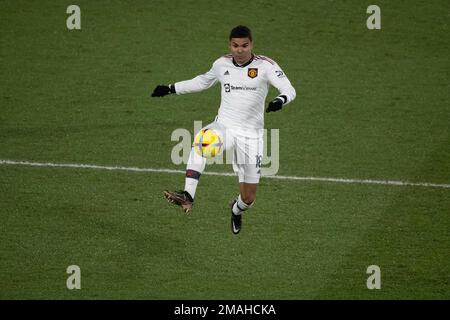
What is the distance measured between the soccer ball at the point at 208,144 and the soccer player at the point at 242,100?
13 centimetres

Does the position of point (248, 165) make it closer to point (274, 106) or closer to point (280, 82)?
point (280, 82)

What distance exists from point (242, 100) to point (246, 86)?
17cm

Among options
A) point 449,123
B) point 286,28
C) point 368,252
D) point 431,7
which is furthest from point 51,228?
point 431,7

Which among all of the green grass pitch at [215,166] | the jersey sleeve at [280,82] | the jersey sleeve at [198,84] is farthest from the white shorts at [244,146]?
the green grass pitch at [215,166]

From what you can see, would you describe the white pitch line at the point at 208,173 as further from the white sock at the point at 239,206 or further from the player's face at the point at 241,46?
the player's face at the point at 241,46

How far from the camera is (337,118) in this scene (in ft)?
52.6

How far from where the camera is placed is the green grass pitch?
11.1 meters

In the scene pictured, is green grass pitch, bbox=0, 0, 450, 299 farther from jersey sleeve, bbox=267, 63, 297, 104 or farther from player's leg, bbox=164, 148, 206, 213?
jersey sleeve, bbox=267, 63, 297, 104

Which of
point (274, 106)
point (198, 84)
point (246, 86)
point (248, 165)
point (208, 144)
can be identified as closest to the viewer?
point (274, 106)

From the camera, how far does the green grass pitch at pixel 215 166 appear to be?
1108 centimetres

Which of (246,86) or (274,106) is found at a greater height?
(246,86)

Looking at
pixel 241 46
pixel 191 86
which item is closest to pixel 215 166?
pixel 191 86

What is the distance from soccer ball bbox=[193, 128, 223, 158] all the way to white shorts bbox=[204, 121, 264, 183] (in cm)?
14

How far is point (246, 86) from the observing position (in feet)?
35.7
